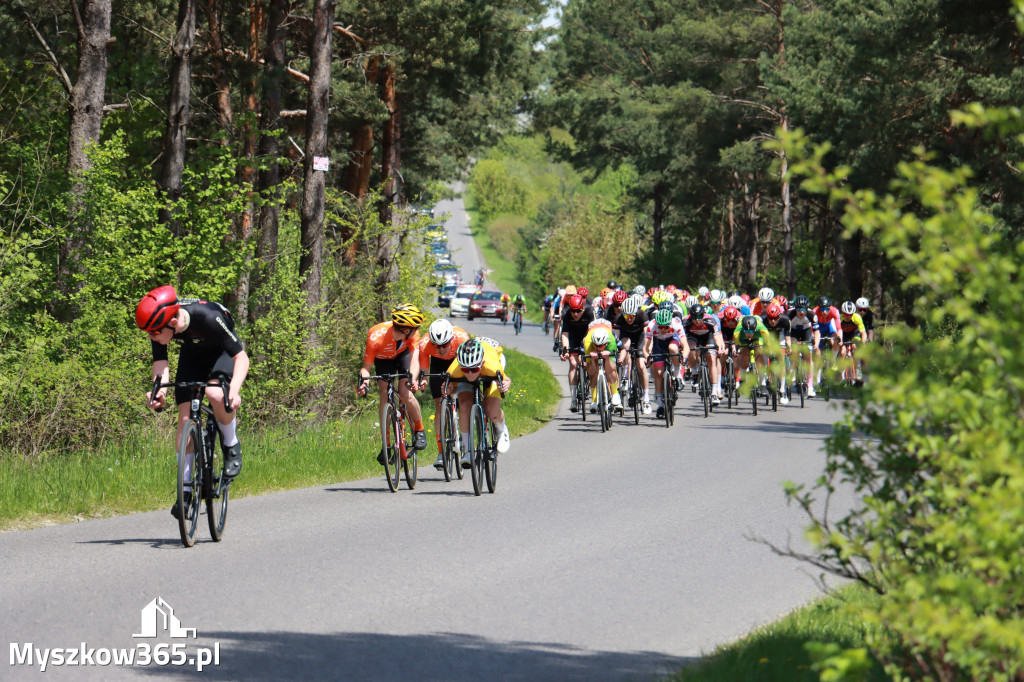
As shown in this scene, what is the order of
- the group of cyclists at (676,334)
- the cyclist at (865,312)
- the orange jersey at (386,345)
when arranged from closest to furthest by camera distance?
the orange jersey at (386,345), the group of cyclists at (676,334), the cyclist at (865,312)

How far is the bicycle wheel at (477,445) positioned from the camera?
12.7 m

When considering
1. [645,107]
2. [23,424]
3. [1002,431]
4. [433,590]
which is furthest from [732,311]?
[645,107]

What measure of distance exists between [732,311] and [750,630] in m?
17.7

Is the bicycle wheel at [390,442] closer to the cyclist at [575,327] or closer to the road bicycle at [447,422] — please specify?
the road bicycle at [447,422]

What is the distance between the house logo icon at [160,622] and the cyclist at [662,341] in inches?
562

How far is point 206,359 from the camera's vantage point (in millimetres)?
10102

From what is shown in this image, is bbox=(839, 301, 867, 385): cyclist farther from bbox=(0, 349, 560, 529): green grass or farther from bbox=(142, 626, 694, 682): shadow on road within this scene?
bbox=(142, 626, 694, 682): shadow on road

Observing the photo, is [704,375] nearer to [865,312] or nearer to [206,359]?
[865,312]

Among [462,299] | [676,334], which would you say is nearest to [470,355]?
[676,334]

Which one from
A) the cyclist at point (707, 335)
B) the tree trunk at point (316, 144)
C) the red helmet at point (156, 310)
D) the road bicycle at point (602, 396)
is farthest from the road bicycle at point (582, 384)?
the red helmet at point (156, 310)

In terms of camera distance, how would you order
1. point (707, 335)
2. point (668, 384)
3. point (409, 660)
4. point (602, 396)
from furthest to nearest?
1. point (707, 335)
2. point (668, 384)
3. point (602, 396)
4. point (409, 660)

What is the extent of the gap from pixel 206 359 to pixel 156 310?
101cm

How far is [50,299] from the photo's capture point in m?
16.7

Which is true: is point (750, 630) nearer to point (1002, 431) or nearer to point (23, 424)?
point (1002, 431)
